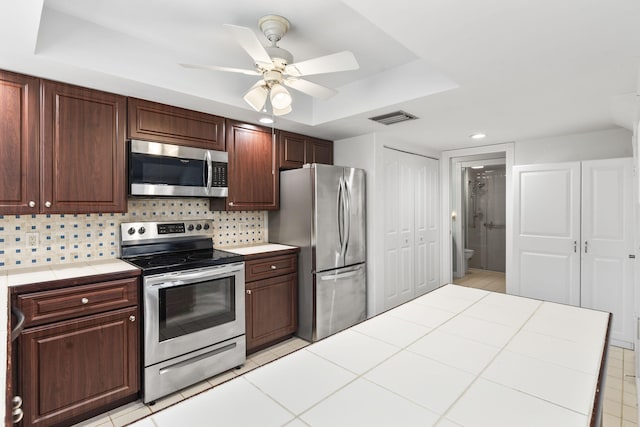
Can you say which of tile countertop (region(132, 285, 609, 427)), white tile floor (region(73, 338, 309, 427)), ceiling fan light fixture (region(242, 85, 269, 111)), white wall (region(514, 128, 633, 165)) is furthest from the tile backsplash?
white wall (region(514, 128, 633, 165))

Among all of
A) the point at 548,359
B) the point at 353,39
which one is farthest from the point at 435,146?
the point at 548,359

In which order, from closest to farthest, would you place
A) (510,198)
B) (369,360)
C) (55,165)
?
(369,360), (55,165), (510,198)

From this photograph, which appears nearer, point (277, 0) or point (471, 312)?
point (471, 312)

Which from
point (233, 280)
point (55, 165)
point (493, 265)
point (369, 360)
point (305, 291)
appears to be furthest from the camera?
point (493, 265)

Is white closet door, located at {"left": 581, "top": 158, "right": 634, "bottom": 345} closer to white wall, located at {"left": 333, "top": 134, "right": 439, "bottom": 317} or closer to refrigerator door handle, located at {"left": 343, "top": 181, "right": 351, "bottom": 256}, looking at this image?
white wall, located at {"left": 333, "top": 134, "right": 439, "bottom": 317}

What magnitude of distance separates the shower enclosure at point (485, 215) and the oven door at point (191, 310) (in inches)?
175

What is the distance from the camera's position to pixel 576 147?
3.56 m

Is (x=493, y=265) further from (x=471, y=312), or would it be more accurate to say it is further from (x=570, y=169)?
(x=471, y=312)

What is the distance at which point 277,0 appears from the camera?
1719 mm

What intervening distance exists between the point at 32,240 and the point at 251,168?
1.73 meters

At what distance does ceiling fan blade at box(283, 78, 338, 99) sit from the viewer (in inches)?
77.2

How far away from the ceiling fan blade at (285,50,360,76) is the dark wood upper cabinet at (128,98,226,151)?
1266 mm

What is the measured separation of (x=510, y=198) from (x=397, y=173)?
1387 mm

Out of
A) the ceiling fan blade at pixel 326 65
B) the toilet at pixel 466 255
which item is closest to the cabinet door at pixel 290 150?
the ceiling fan blade at pixel 326 65
